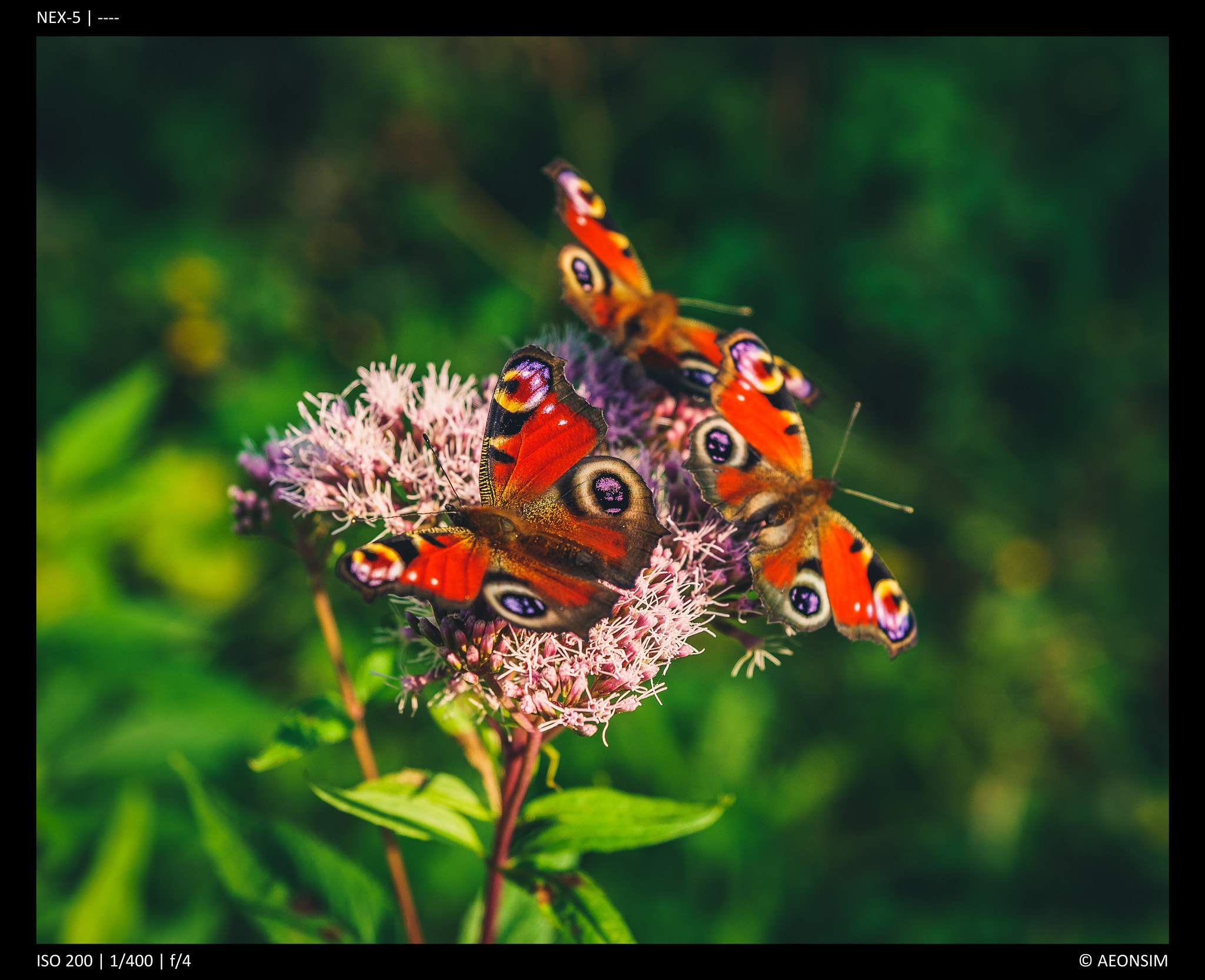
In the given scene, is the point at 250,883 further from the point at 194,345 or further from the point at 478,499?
the point at 194,345

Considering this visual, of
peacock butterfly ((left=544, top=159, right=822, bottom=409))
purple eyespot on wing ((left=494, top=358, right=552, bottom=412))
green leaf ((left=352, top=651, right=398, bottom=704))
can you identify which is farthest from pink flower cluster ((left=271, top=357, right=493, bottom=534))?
peacock butterfly ((left=544, top=159, right=822, bottom=409))

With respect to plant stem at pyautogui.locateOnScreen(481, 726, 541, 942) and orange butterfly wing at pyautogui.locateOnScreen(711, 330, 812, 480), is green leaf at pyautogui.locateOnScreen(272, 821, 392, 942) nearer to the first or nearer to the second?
plant stem at pyautogui.locateOnScreen(481, 726, 541, 942)

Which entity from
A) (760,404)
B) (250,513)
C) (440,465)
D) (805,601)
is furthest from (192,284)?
(805,601)

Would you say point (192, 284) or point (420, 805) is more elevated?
point (192, 284)

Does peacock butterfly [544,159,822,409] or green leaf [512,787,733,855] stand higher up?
peacock butterfly [544,159,822,409]

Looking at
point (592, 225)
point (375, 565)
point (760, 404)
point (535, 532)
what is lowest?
point (375, 565)

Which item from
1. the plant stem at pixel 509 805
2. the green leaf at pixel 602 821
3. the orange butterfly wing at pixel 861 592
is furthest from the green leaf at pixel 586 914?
the orange butterfly wing at pixel 861 592
